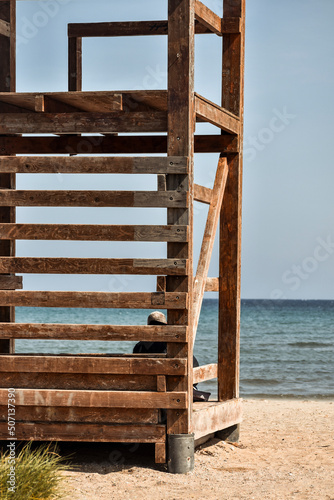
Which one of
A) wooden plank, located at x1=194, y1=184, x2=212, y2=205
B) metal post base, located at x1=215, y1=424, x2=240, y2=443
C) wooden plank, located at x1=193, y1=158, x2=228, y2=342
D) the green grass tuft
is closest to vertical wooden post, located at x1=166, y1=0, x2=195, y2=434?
wooden plank, located at x1=194, y1=184, x2=212, y2=205

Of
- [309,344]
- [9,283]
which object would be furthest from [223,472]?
[309,344]

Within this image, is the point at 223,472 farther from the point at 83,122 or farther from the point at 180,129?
the point at 83,122

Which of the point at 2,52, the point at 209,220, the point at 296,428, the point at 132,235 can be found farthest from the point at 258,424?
the point at 2,52

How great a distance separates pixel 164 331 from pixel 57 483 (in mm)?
1493

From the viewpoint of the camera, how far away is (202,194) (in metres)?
7.21

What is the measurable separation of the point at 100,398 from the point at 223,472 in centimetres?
146

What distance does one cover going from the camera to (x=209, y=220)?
737cm

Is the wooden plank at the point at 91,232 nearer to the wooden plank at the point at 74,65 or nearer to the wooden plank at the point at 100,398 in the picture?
the wooden plank at the point at 100,398

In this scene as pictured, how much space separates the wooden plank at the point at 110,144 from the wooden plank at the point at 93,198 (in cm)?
150

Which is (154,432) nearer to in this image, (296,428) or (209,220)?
(209,220)

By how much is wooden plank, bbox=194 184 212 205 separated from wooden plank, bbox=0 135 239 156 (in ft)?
2.14

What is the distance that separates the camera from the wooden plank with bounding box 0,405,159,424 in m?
6.27

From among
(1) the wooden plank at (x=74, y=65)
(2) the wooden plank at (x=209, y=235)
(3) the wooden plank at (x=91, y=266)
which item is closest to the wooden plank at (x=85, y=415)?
(3) the wooden plank at (x=91, y=266)

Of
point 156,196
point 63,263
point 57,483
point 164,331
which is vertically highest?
point 156,196
